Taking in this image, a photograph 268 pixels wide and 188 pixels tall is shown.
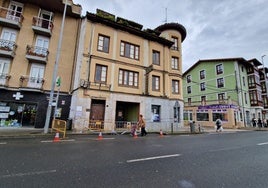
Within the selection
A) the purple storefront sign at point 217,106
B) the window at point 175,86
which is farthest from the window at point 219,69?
the window at point 175,86

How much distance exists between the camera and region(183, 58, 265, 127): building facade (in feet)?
86.5

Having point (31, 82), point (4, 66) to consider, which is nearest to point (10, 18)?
point (4, 66)

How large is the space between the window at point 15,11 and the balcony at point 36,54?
10.6ft

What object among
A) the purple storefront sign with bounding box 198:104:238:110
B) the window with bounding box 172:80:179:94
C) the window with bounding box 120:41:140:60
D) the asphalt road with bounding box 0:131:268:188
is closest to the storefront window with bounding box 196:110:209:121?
the purple storefront sign with bounding box 198:104:238:110

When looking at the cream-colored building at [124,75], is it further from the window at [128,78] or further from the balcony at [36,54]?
the balcony at [36,54]

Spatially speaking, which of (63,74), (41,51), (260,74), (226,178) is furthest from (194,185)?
(260,74)

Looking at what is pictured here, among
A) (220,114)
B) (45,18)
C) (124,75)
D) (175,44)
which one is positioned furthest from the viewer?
(220,114)

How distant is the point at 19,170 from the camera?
4.11 m

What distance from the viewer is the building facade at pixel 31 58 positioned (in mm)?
14212

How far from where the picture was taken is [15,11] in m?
15.3

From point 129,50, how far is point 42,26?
1009 centimetres

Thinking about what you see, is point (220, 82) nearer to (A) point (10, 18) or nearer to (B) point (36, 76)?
(B) point (36, 76)

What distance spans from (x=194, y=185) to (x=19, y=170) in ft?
15.3

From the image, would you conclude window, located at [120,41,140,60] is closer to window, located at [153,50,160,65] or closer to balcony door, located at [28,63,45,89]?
window, located at [153,50,160,65]
